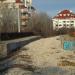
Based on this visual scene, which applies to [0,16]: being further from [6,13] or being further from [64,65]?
[64,65]

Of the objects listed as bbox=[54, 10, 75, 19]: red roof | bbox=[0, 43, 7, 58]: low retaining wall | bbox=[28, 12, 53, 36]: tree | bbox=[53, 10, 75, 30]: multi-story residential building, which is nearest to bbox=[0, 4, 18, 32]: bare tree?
bbox=[28, 12, 53, 36]: tree

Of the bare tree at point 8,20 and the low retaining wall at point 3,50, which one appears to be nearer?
the low retaining wall at point 3,50

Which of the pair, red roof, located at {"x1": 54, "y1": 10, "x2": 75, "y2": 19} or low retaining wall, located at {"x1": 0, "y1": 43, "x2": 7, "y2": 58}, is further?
red roof, located at {"x1": 54, "y1": 10, "x2": 75, "y2": 19}

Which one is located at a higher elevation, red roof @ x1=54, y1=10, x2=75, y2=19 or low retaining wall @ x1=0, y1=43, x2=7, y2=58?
red roof @ x1=54, y1=10, x2=75, y2=19

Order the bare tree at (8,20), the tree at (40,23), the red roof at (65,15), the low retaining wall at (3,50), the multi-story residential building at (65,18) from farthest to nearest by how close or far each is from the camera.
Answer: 1. the red roof at (65,15)
2. the multi-story residential building at (65,18)
3. the bare tree at (8,20)
4. the tree at (40,23)
5. the low retaining wall at (3,50)

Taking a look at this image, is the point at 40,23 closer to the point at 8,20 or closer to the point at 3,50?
the point at 8,20

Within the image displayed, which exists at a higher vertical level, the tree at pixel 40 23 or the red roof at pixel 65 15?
the red roof at pixel 65 15

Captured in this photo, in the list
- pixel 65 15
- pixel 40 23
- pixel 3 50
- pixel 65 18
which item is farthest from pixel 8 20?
pixel 3 50

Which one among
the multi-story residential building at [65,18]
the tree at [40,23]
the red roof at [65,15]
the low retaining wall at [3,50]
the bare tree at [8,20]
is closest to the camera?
the low retaining wall at [3,50]

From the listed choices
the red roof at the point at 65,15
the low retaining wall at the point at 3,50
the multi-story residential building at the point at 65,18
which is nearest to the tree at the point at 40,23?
the multi-story residential building at the point at 65,18

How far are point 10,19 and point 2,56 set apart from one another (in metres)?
58.3

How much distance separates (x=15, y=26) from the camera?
75812 millimetres

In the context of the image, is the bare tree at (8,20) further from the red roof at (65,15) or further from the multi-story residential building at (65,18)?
the red roof at (65,15)

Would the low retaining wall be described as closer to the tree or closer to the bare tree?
the tree
